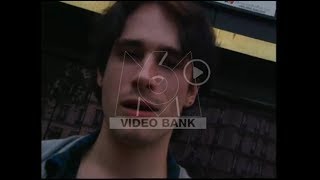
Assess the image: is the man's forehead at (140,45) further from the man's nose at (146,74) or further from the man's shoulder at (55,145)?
the man's shoulder at (55,145)

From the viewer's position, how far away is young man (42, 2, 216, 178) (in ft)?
4.97

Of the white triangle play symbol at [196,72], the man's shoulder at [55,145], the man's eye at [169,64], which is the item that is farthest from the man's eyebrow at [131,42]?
the man's shoulder at [55,145]

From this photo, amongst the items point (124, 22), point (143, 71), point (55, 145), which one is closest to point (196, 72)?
point (143, 71)

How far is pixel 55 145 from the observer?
1.54 metres

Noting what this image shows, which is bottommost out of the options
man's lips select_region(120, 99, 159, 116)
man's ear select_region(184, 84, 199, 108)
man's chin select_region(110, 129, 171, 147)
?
man's chin select_region(110, 129, 171, 147)

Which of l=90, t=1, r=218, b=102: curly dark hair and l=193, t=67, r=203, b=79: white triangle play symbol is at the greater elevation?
l=90, t=1, r=218, b=102: curly dark hair

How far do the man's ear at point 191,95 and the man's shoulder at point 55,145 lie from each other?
1.32 feet

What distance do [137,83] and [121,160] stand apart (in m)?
0.27

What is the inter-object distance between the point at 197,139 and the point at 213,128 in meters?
0.07

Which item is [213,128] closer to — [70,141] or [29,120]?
[70,141]

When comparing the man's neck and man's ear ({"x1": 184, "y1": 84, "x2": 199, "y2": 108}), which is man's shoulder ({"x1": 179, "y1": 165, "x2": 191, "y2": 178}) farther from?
man's ear ({"x1": 184, "y1": 84, "x2": 199, "y2": 108})

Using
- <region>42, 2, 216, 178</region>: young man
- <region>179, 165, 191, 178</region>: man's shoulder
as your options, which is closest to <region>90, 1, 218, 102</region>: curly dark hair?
<region>42, 2, 216, 178</region>: young man

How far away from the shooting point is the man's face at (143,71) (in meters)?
1.52

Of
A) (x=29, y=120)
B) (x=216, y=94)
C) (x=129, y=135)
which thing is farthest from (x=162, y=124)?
(x=29, y=120)
